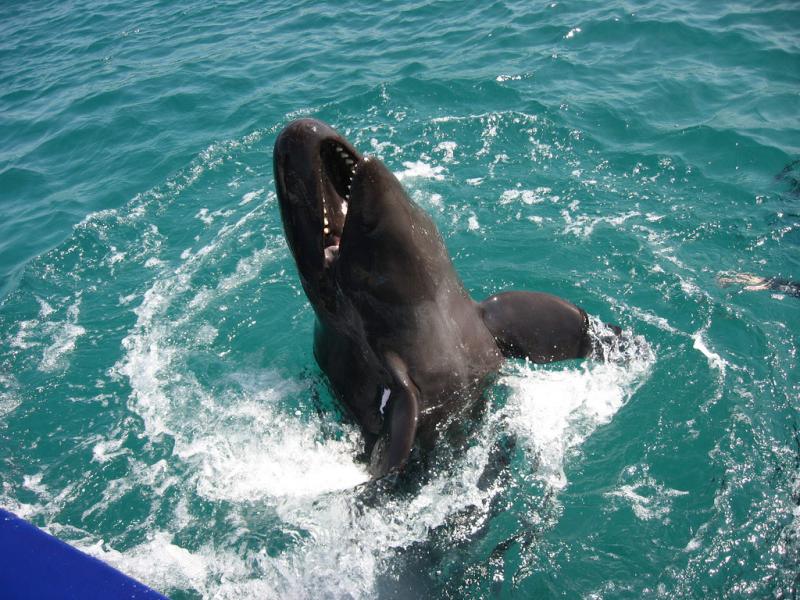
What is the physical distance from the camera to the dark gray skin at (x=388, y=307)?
595 cm

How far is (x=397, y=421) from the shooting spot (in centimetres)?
600

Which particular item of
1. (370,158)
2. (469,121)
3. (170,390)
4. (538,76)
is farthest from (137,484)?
(538,76)

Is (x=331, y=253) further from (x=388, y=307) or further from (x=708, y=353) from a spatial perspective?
(x=708, y=353)

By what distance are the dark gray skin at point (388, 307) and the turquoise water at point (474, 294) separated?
63cm

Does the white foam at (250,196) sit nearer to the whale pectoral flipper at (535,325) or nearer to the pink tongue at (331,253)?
the pink tongue at (331,253)

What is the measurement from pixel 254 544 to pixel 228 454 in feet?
4.88

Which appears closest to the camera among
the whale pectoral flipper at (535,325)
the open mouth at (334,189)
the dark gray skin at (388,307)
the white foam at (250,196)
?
the dark gray skin at (388,307)

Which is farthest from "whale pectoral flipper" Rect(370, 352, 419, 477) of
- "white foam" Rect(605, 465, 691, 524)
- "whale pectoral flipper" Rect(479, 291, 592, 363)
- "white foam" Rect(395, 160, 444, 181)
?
"white foam" Rect(395, 160, 444, 181)

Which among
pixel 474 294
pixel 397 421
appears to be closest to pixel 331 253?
pixel 397 421

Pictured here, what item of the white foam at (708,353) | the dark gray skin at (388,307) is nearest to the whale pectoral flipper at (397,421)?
the dark gray skin at (388,307)

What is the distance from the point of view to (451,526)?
6.73 meters

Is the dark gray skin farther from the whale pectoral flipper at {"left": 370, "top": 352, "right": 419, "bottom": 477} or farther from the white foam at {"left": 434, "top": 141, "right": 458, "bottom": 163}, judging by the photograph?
the white foam at {"left": 434, "top": 141, "right": 458, "bottom": 163}

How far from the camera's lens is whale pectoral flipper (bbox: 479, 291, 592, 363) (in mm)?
7266

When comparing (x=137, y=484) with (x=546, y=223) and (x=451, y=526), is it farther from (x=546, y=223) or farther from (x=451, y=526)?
(x=546, y=223)
